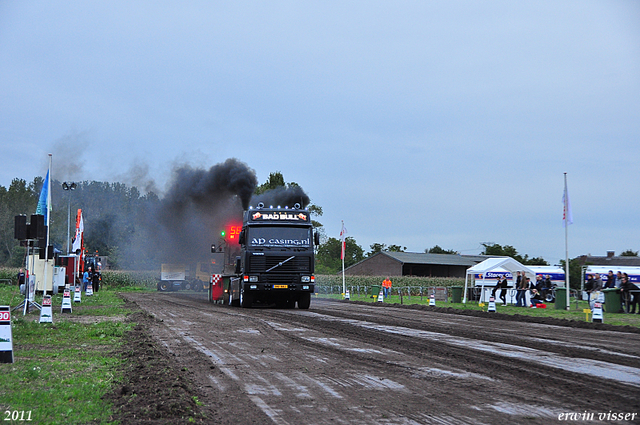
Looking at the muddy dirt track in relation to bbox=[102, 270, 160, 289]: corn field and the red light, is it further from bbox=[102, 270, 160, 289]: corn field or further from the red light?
bbox=[102, 270, 160, 289]: corn field

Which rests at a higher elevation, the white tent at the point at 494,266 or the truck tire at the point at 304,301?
the white tent at the point at 494,266

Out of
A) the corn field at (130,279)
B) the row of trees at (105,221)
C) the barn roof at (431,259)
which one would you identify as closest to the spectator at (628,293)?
the row of trees at (105,221)

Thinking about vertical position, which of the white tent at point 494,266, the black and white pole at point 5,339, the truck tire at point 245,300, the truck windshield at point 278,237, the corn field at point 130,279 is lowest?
the corn field at point 130,279

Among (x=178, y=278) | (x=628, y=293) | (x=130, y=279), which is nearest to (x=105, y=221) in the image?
(x=130, y=279)

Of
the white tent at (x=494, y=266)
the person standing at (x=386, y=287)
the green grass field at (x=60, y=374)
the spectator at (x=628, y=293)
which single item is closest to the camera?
the green grass field at (x=60, y=374)

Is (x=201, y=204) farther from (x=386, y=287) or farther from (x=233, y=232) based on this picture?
(x=386, y=287)

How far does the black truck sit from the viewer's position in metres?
23.1

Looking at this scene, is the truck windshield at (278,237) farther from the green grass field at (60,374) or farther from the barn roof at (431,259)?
the barn roof at (431,259)

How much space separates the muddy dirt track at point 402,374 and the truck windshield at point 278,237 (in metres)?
7.93

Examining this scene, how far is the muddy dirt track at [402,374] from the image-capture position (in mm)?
6285

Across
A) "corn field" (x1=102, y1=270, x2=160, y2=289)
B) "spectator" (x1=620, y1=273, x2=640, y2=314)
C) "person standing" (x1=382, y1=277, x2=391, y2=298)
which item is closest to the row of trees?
"corn field" (x1=102, y1=270, x2=160, y2=289)

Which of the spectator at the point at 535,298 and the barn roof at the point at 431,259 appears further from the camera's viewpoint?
the barn roof at the point at 431,259

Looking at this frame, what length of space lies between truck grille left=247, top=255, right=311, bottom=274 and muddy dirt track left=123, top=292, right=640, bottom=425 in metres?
7.57

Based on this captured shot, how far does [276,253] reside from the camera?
2319cm
